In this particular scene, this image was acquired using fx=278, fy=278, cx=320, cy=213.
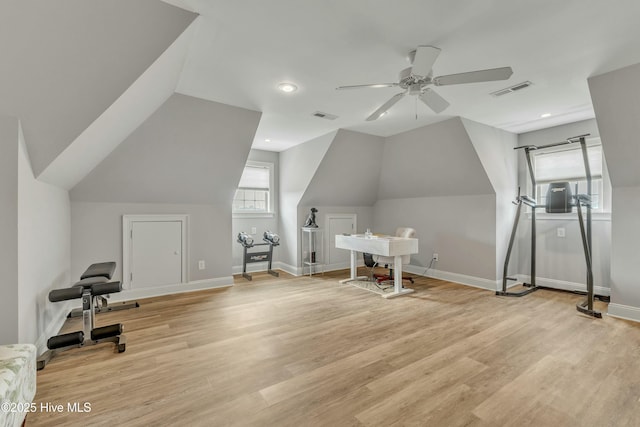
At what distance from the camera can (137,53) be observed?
205cm

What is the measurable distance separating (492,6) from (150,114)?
3503mm

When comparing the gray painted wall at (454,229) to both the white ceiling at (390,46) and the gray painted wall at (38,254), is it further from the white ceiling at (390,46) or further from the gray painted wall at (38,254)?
the gray painted wall at (38,254)

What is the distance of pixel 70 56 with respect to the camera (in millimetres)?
Result: 1900

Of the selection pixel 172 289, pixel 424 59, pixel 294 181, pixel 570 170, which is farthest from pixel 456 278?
pixel 172 289

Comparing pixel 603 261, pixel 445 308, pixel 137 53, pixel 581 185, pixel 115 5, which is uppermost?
pixel 115 5

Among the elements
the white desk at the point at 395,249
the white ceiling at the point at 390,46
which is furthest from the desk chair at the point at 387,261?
the white ceiling at the point at 390,46

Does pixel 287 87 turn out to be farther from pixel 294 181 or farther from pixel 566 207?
pixel 566 207

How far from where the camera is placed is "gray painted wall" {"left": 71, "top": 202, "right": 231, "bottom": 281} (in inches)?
149

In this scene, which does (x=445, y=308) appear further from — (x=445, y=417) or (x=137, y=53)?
(x=137, y=53)

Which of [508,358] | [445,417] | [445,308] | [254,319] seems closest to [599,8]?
[508,358]

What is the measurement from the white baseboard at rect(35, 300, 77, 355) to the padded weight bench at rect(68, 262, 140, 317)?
0.10m

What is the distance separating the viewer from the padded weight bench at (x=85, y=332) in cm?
238

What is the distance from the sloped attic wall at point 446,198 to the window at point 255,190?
2.50 metres

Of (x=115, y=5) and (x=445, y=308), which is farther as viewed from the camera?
(x=445, y=308)
